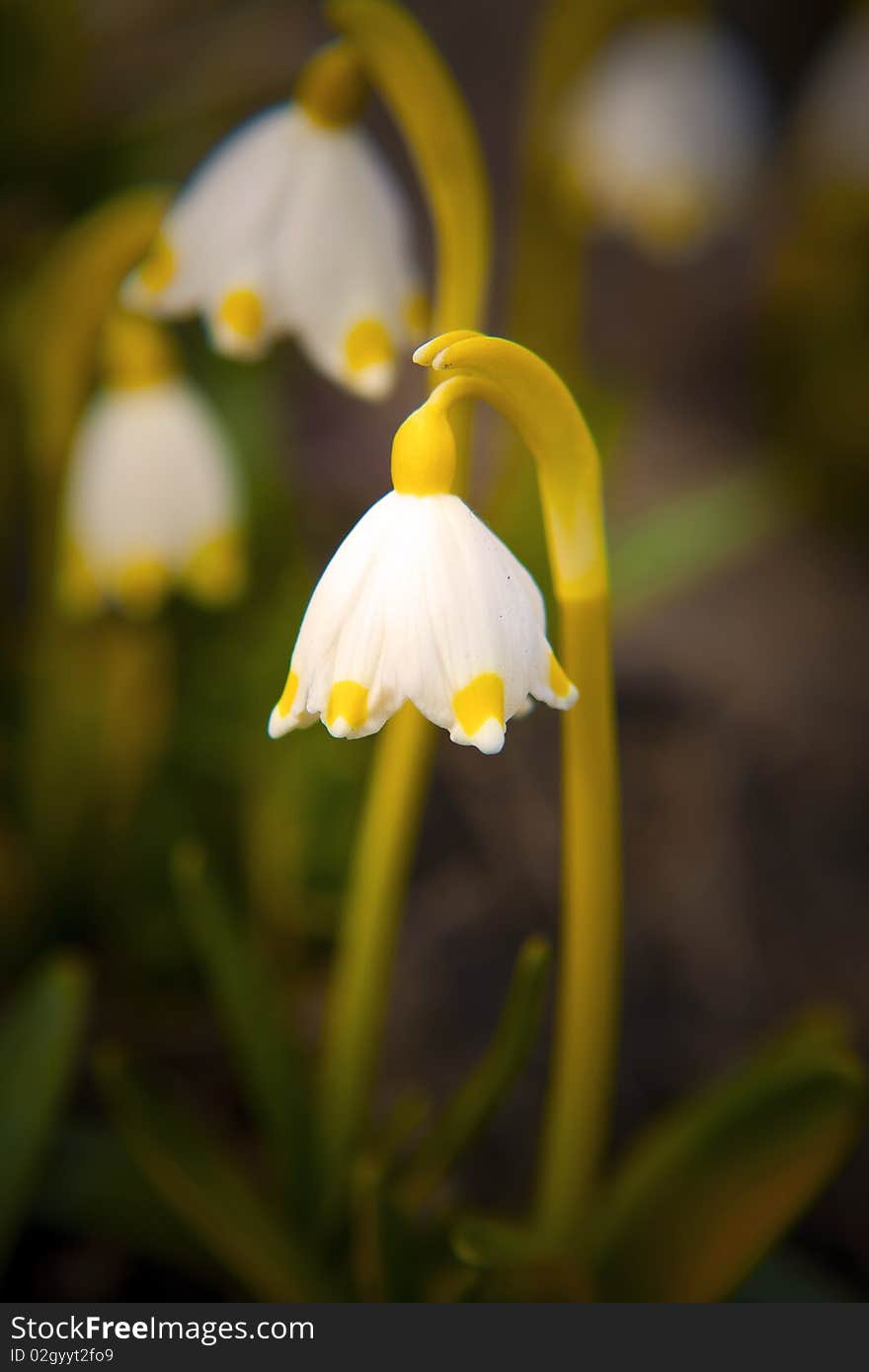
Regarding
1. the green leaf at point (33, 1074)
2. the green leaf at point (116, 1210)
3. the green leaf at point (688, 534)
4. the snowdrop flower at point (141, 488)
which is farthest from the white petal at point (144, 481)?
the green leaf at point (688, 534)

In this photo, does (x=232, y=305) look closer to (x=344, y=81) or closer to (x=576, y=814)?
(x=344, y=81)

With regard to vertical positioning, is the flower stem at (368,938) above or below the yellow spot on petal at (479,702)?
below

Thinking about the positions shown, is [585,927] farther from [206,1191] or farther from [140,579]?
[140,579]

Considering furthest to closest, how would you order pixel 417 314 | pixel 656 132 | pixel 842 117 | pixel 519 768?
pixel 842 117 → pixel 656 132 → pixel 519 768 → pixel 417 314

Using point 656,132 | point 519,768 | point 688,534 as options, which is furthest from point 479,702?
point 656,132

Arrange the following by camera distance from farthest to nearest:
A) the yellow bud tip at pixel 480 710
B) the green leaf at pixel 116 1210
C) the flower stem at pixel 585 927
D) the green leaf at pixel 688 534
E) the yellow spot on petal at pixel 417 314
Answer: the green leaf at pixel 688 534
the green leaf at pixel 116 1210
the yellow spot on petal at pixel 417 314
the flower stem at pixel 585 927
the yellow bud tip at pixel 480 710

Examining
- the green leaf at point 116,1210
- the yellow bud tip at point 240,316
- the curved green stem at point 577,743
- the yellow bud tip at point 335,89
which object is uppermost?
the yellow bud tip at point 335,89

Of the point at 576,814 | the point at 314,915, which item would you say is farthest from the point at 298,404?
the point at 576,814

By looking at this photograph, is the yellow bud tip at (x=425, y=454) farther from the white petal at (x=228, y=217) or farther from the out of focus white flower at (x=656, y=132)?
the out of focus white flower at (x=656, y=132)
